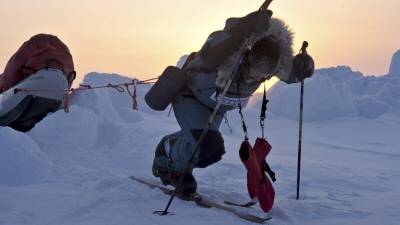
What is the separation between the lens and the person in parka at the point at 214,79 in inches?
118

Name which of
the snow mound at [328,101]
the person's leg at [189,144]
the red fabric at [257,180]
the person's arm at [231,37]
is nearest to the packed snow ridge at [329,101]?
the snow mound at [328,101]

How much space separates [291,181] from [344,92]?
26639mm

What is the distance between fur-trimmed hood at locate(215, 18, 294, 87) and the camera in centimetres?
303

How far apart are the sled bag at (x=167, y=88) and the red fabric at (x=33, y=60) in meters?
3.01

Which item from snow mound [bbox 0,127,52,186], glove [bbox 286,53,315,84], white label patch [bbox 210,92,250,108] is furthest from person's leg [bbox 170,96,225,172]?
snow mound [bbox 0,127,52,186]

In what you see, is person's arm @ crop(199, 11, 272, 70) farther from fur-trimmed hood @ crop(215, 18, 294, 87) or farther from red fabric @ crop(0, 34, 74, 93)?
red fabric @ crop(0, 34, 74, 93)

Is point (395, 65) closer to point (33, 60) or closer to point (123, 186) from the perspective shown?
point (33, 60)

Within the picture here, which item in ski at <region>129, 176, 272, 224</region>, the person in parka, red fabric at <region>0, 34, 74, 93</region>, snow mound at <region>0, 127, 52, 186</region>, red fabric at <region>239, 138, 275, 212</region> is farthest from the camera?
red fabric at <region>0, 34, 74, 93</region>

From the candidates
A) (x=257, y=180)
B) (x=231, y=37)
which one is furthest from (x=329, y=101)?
(x=257, y=180)

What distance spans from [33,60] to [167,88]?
128 inches

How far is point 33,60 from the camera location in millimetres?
6074

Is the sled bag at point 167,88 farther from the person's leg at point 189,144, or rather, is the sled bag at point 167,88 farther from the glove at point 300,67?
the glove at point 300,67

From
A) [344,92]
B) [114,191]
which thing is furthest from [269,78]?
[344,92]

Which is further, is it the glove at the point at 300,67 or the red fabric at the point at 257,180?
the glove at the point at 300,67
